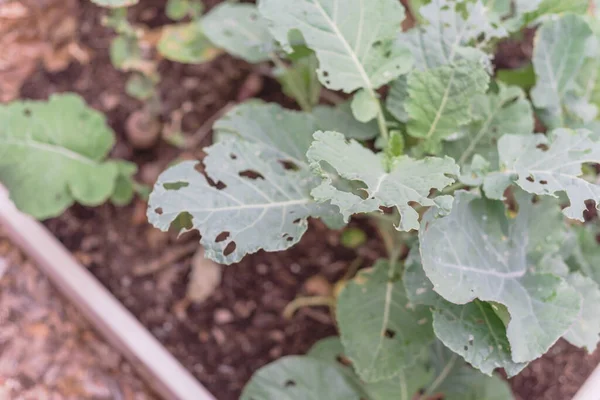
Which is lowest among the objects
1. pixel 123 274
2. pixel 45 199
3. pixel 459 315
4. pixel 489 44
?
pixel 123 274

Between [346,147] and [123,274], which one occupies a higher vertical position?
[346,147]

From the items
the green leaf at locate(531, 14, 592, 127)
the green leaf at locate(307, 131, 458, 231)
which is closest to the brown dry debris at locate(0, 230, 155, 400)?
the green leaf at locate(307, 131, 458, 231)

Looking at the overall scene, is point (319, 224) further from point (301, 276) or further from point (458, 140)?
point (458, 140)

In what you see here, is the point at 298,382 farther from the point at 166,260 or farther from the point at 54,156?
the point at 54,156

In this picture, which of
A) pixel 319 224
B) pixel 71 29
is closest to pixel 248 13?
pixel 319 224

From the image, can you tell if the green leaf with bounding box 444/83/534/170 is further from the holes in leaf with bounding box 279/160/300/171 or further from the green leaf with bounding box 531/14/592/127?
the holes in leaf with bounding box 279/160/300/171

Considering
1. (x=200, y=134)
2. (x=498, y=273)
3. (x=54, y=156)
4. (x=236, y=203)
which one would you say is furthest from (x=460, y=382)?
(x=54, y=156)

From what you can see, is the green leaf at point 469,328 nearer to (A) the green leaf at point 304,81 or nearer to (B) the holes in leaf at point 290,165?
(B) the holes in leaf at point 290,165
